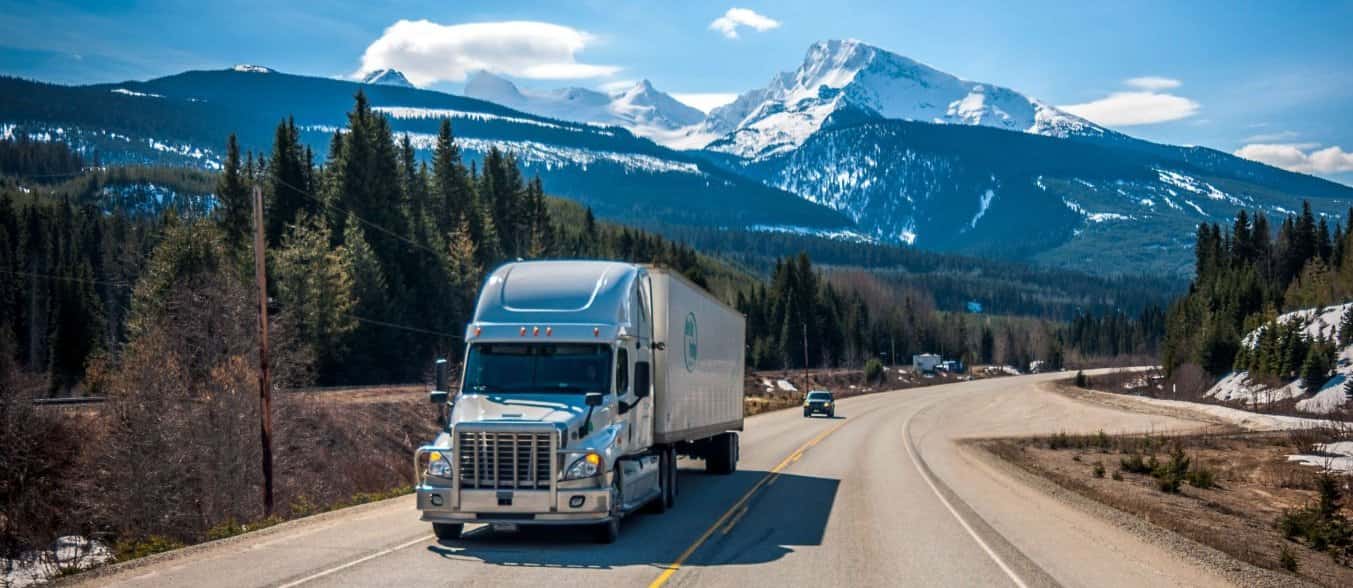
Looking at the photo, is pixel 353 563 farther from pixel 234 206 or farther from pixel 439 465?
pixel 234 206

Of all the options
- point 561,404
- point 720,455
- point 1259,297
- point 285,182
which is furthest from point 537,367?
point 1259,297

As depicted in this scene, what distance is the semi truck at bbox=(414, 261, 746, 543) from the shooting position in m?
16.0

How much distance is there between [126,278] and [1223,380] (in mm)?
97018

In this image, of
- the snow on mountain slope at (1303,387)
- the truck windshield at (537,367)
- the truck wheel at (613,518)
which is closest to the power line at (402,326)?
the truck windshield at (537,367)

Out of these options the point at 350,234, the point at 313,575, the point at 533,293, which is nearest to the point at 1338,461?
the point at 533,293

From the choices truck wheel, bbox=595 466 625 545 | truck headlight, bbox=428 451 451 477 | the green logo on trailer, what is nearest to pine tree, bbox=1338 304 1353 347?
the green logo on trailer

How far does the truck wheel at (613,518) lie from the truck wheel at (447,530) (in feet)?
6.81

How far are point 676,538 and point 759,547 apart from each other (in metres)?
1.41

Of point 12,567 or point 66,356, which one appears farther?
point 66,356

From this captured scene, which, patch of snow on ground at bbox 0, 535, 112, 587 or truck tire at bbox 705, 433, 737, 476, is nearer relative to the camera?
patch of snow on ground at bbox 0, 535, 112, 587

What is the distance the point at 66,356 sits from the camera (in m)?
76.6

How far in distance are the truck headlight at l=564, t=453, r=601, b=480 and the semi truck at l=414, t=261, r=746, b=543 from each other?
0.01m

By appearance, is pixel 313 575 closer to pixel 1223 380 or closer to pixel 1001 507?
pixel 1001 507

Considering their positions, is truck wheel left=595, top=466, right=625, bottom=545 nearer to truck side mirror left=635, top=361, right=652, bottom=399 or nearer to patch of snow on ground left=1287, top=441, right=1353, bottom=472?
truck side mirror left=635, top=361, right=652, bottom=399
